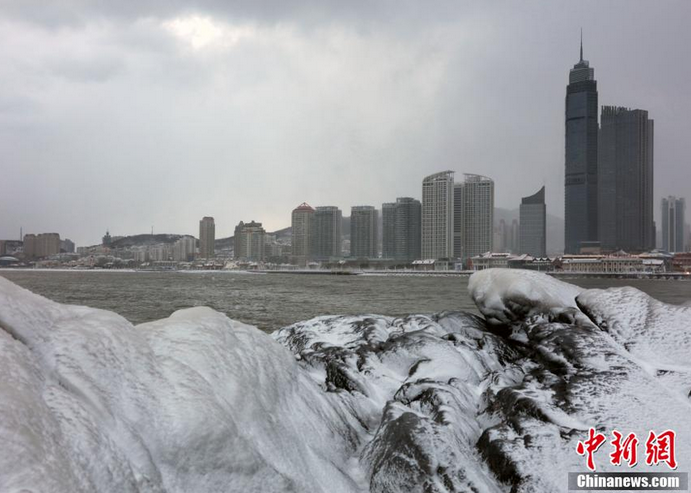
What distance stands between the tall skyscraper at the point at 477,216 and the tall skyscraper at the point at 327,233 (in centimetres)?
4552

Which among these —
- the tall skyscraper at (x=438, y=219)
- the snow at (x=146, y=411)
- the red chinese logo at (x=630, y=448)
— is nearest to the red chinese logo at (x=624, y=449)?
the red chinese logo at (x=630, y=448)

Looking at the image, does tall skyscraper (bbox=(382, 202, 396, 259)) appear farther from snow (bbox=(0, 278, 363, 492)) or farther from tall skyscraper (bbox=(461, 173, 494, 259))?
snow (bbox=(0, 278, 363, 492))

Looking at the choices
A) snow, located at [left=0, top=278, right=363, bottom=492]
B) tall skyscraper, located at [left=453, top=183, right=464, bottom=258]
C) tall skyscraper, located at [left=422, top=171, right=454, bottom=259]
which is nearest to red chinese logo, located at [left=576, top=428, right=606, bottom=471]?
snow, located at [left=0, top=278, right=363, bottom=492]

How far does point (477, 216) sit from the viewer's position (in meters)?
165

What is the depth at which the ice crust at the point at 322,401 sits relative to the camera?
3.05 metres

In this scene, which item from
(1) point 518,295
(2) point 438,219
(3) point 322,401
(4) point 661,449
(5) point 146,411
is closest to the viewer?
(5) point 146,411

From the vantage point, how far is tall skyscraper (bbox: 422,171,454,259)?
156750 millimetres

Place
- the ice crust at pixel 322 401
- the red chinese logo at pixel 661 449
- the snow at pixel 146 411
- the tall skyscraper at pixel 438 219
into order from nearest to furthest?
the snow at pixel 146 411, the ice crust at pixel 322 401, the red chinese logo at pixel 661 449, the tall skyscraper at pixel 438 219

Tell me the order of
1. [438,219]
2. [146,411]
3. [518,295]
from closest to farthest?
[146,411] → [518,295] → [438,219]

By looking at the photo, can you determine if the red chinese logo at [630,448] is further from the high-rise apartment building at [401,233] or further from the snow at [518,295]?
the high-rise apartment building at [401,233]

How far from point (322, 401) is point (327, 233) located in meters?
160

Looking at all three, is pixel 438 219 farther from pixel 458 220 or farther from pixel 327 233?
pixel 327 233

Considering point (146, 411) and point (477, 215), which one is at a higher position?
point (477, 215)

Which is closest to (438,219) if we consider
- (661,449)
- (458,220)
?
(458,220)
